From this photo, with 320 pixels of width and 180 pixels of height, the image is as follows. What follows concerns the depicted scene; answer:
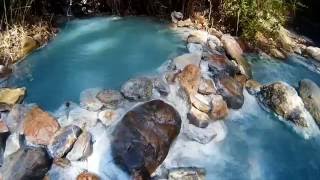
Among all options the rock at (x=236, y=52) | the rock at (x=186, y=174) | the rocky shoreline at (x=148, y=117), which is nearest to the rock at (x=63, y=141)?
the rocky shoreline at (x=148, y=117)

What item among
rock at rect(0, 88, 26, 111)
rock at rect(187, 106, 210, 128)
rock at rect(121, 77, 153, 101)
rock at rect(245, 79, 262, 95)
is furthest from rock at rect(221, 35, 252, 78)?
rock at rect(0, 88, 26, 111)

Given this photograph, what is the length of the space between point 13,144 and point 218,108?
206cm

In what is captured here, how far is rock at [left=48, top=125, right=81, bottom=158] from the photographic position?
4.03 meters

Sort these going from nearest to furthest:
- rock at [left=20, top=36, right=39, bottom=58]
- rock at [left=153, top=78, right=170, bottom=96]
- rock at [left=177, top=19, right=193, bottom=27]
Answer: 1. rock at [left=153, top=78, right=170, bottom=96]
2. rock at [left=20, top=36, right=39, bottom=58]
3. rock at [left=177, top=19, right=193, bottom=27]

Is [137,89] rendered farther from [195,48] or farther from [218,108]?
[195,48]

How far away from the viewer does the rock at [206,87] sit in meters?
4.88

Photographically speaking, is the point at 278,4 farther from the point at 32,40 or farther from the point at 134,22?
the point at 32,40

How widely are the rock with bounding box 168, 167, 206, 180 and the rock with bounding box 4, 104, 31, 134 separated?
4.76 feet

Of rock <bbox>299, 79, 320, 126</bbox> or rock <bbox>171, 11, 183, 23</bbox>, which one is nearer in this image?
rock <bbox>299, 79, 320, 126</bbox>

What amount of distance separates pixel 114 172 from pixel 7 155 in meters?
0.97

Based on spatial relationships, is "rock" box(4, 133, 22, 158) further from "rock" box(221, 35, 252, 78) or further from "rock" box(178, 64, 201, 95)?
"rock" box(221, 35, 252, 78)

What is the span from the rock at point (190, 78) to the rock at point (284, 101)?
2.54 feet

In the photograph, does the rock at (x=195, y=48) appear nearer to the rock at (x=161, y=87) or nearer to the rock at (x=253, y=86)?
the rock at (x=253, y=86)

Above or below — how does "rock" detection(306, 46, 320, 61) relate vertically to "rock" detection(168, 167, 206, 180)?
above
